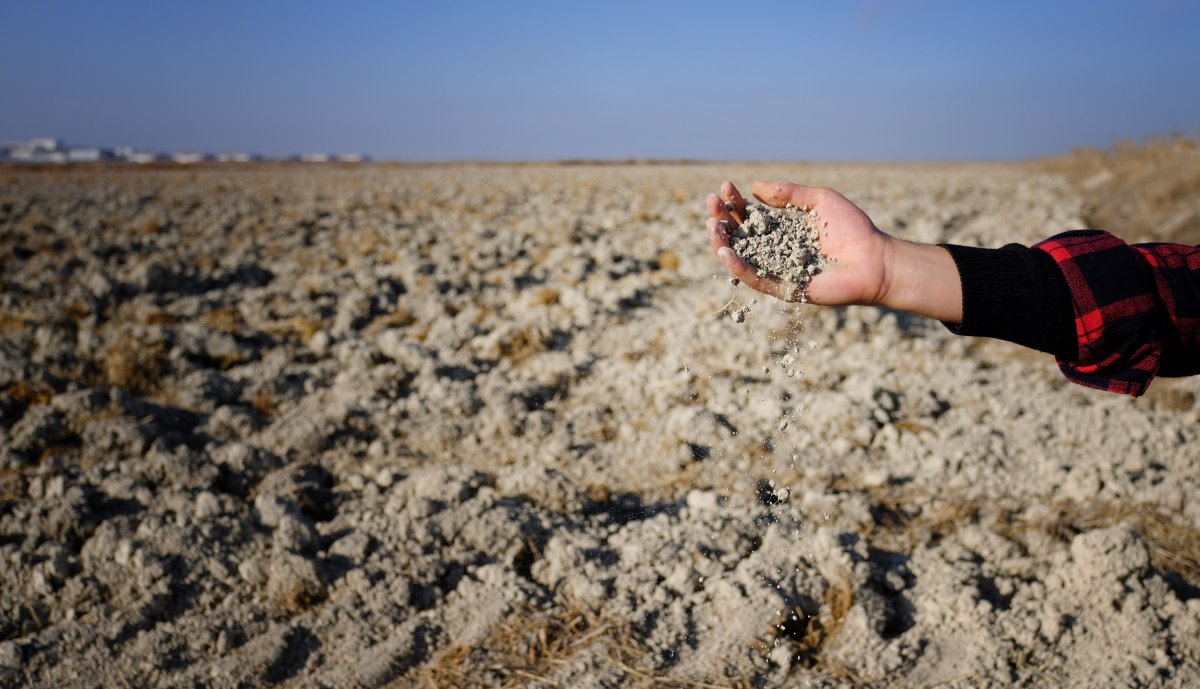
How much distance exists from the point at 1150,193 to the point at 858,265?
8.95 m

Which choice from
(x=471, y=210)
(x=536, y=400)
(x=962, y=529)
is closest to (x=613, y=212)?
(x=471, y=210)

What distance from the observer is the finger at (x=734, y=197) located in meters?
1.77

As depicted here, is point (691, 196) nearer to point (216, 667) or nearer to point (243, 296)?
point (243, 296)

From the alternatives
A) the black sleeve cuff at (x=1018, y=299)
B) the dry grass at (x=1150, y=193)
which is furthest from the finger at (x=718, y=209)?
the dry grass at (x=1150, y=193)

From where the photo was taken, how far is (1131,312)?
1.26 m

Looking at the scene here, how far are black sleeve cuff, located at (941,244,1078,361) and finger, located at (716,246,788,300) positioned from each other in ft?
1.14

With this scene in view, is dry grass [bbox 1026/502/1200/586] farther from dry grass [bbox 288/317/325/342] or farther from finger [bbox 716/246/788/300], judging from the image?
dry grass [bbox 288/317/325/342]

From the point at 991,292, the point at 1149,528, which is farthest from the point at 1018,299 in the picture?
the point at 1149,528

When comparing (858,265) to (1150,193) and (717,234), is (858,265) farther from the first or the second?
(1150,193)

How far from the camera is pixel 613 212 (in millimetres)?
8664

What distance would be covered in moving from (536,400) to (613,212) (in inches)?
220

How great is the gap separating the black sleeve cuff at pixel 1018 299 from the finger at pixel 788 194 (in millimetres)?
340

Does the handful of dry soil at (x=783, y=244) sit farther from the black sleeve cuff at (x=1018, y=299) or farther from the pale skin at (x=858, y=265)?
the black sleeve cuff at (x=1018, y=299)

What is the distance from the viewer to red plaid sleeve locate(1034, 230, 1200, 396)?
1.27 m
